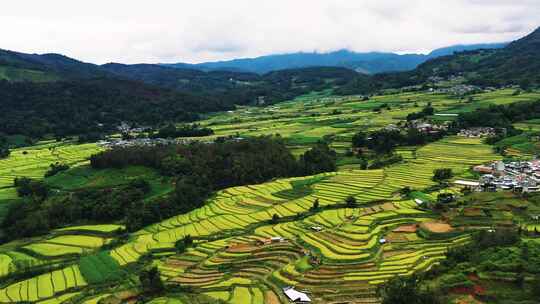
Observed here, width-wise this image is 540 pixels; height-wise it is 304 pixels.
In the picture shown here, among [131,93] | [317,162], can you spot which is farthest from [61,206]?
[131,93]

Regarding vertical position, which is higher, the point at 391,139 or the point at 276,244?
the point at 391,139

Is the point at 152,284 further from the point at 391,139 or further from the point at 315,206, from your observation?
the point at 391,139

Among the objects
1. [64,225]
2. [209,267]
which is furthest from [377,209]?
[64,225]

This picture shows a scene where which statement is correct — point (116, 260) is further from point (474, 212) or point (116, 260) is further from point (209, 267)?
point (474, 212)

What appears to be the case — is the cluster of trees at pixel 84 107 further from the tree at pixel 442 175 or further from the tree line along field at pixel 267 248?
the tree at pixel 442 175

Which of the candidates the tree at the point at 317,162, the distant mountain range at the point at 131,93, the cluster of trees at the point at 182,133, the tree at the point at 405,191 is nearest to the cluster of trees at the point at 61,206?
the tree at the point at 317,162

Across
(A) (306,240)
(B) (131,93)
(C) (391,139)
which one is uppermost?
(B) (131,93)

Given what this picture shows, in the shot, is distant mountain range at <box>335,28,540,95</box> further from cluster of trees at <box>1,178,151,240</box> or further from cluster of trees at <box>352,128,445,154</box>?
cluster of trees at <box>1,178,151,240</box>
